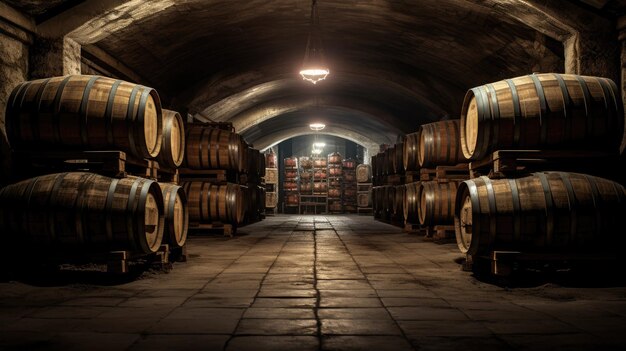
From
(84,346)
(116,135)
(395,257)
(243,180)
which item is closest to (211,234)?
(243,180)

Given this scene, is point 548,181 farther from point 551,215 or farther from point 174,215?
point 174,215

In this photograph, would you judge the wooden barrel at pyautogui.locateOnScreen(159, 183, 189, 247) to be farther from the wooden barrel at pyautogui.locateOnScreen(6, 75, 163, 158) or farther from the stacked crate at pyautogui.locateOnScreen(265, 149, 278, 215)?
the stacked crate at pyautogui.locateOnScreen(265, 149, 278, 215)

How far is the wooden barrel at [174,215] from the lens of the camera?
20.1 ft

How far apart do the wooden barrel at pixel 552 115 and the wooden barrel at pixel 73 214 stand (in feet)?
10.9

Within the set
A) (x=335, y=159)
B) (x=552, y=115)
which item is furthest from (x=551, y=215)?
(x=335, y=159)

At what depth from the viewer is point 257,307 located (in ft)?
12.3

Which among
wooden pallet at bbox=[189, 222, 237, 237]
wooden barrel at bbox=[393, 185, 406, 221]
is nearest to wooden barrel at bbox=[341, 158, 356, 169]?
wooden barrel at bbox=[393, 185, 406, 221]

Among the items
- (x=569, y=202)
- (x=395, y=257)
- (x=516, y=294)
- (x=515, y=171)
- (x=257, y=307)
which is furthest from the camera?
(x=395, y=257)

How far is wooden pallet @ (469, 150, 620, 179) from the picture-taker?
16.5ft

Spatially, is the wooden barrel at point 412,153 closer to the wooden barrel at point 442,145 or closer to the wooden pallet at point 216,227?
the wooden barrel at point 442,145

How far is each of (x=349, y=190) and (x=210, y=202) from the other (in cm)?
1748

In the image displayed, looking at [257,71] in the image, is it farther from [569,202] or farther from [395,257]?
[569,202]

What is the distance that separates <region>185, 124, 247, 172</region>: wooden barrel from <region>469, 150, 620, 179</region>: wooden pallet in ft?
19.6

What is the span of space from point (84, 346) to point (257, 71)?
1135 centimetres
